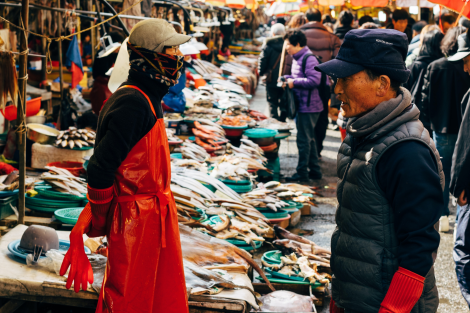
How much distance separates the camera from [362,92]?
2.19 meters

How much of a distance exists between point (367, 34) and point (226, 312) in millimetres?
1942

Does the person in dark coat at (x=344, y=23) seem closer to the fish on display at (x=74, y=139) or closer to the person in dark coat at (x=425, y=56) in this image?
the person in dark coat at (x=425, y=56)

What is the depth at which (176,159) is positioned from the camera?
20.9ft

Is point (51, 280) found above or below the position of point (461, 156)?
below

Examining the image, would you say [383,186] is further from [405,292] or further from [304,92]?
[304,92]

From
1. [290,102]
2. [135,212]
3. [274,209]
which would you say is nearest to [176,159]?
[274,209]

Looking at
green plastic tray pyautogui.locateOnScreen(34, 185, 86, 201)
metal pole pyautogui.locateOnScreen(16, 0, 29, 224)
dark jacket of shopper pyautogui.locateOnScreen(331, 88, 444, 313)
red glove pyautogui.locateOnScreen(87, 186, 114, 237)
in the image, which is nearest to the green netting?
green plastic tray pyautogui.locateOnScreen(34, 185, 86, 201)

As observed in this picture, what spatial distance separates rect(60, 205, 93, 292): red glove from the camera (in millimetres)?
2670

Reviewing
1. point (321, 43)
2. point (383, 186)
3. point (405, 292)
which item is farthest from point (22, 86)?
point (321, 43)

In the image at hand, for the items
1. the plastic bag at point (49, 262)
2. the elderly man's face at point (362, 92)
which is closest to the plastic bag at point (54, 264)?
the plastic bag at point (49, 262)

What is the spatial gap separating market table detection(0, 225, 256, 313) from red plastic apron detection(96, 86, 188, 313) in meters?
0.47

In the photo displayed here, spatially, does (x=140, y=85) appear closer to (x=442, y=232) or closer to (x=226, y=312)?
(x=226, y=312)

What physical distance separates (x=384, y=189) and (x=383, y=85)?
44cm

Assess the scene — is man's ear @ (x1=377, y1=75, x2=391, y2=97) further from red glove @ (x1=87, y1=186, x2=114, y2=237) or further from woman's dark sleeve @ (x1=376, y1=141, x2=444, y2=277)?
red glove @ (x1=87, y1=186, x2=114, y2=237)
